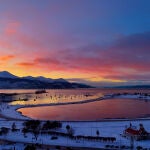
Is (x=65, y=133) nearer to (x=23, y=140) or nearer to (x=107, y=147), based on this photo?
(x=23, y=140)

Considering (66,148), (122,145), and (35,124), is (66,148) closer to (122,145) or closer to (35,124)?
(122,145)

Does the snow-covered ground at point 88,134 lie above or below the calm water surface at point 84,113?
below

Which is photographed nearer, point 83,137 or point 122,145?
point 122,145

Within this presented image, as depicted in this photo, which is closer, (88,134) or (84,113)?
(88,134)

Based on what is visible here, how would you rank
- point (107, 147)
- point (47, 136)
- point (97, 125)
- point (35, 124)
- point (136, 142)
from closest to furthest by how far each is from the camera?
point (107, 147), point (136, 142), point (47, 136), point (35, 124), point (97, 125)

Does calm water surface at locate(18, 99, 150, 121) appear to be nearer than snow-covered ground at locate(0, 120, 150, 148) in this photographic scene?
No

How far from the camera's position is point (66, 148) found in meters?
32.0

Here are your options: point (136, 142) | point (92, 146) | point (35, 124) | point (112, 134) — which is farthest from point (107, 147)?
point (35, 124)

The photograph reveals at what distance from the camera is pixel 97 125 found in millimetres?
45844

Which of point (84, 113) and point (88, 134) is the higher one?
point (84, 113)

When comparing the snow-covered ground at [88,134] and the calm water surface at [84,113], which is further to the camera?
the calm water surface at [84,113]

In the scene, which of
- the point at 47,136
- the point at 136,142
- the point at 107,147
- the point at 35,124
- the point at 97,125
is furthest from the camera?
the point at 97,125

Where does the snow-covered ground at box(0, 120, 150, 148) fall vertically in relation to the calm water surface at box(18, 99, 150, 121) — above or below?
below

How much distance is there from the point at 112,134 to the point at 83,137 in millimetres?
4584
